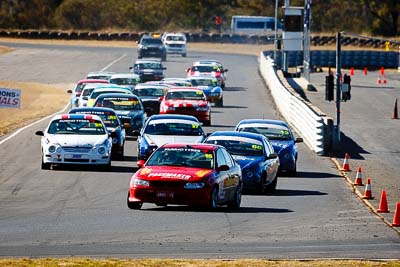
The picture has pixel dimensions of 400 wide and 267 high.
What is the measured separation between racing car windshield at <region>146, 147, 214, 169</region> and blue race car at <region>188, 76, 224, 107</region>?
31475mm

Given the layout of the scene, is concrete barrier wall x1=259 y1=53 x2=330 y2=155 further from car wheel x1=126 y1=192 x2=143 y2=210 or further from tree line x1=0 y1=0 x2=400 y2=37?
tree line x1=0 y1=0 x2=400 y2=37

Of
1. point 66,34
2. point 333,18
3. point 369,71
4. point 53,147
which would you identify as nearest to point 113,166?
point 53,147

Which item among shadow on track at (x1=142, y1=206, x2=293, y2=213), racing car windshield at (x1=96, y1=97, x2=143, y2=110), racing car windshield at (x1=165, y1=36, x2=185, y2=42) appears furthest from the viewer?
racing car windshield at (x1=165, y1=36, x2=185, y2=42)

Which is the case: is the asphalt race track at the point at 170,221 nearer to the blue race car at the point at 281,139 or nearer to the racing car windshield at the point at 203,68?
the blue race car at the point at 281,139

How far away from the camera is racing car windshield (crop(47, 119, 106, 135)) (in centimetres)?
2966

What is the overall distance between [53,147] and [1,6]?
411 ft

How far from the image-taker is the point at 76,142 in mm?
28797

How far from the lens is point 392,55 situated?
93062 mm

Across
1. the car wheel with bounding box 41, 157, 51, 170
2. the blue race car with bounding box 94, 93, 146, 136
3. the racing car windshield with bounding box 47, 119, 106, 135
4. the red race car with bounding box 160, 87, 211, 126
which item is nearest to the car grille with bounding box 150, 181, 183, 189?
the car wheel with bounding box 41, 157, 51, 170

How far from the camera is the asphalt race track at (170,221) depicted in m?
16.8

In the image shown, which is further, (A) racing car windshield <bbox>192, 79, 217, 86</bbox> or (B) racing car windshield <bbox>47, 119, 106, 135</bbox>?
(A) racing car windshield <bbox>192, 79, 217, 86</bbox>

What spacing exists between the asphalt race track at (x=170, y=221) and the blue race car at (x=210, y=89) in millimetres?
19682

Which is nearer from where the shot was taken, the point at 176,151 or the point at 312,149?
the point at 176,151

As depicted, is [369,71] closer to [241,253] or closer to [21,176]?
[21,176]
